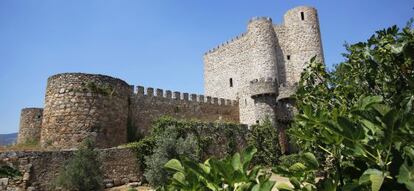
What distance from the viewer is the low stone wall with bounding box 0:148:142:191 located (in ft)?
44.1

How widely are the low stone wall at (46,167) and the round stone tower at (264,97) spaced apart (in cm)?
1145

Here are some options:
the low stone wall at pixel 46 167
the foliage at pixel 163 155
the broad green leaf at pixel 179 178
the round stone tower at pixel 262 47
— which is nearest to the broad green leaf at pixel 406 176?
the broad green leaf at pixel 179 178

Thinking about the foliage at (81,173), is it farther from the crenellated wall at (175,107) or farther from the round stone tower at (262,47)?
the round stone tower at (262,47)

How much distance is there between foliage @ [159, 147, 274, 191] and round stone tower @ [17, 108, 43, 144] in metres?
23.0

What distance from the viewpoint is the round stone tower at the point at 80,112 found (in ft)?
55.6

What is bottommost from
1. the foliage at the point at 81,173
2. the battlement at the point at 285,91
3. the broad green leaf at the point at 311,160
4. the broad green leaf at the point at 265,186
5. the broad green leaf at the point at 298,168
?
the foliage at the point at 81,173

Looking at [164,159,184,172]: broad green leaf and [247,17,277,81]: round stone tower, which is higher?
[247,17,277,81]: round stone tower

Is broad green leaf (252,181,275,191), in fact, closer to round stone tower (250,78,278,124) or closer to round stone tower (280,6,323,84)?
round stone tower (250,78,278,124)

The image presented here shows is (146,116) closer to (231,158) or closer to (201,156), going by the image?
(201,156)

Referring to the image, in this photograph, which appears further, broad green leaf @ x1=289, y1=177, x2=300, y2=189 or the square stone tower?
the square stone tower

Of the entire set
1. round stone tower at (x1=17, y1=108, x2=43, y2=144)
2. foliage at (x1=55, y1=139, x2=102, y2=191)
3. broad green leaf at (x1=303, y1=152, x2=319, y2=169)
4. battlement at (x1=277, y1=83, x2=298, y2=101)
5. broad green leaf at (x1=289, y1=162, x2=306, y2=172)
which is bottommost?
foliage at (x1=55, y1=139, x2=102, y2=191)

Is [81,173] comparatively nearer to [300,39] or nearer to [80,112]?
[80,112]

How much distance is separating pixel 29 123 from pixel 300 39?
21.4 meters

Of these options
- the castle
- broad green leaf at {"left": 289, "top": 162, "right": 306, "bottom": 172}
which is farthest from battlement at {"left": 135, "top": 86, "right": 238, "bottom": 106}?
broad green leaf at {"left": 289, "top": 162, "right": 306, "bottom": 172}
